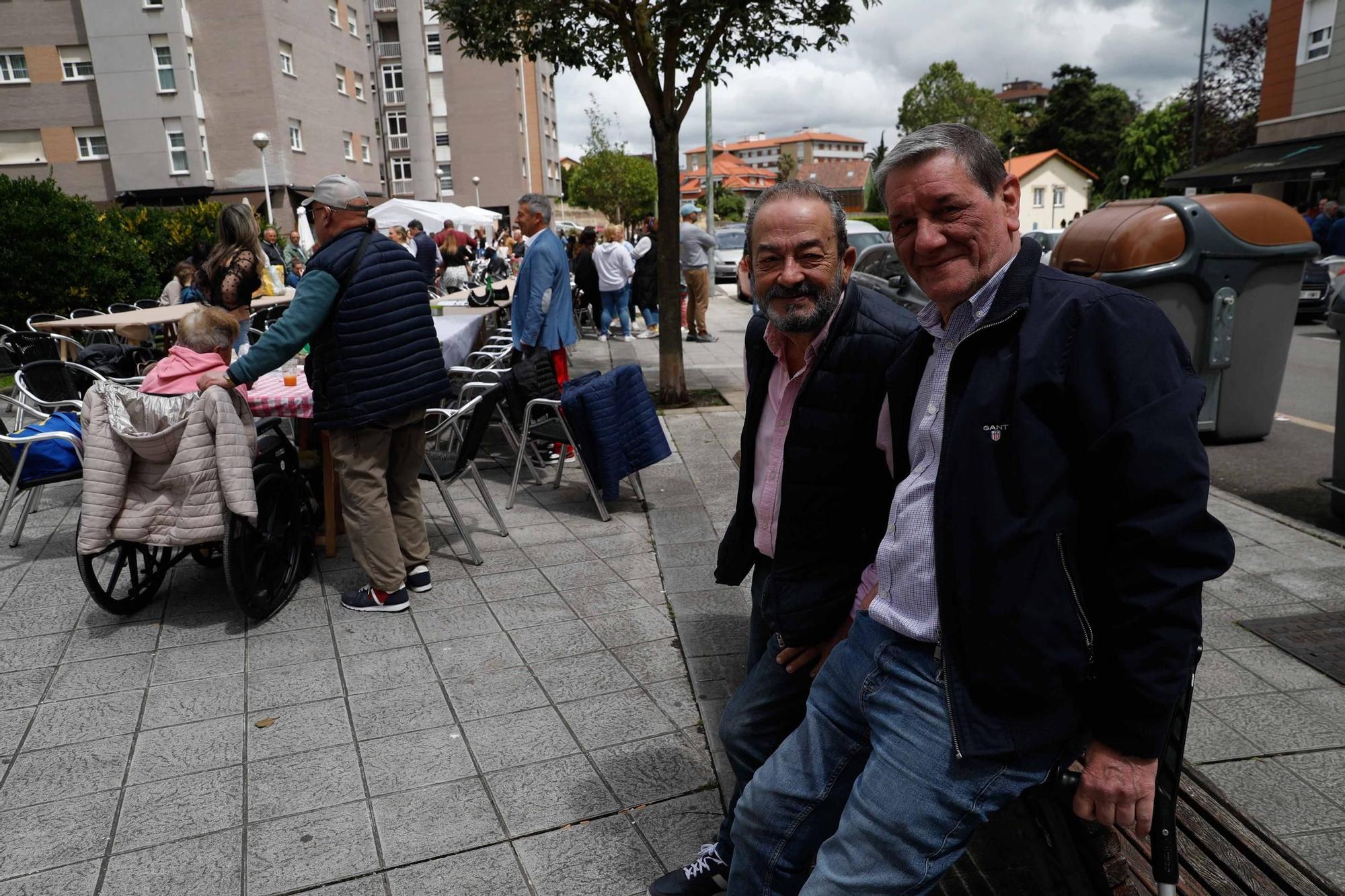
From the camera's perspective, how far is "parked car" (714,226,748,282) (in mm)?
26172

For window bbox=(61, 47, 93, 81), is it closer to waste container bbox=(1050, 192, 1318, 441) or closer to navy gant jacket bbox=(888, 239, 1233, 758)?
waste container bbox=(1050, 192, 1318, 441)

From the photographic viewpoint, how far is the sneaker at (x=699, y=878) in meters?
2.51

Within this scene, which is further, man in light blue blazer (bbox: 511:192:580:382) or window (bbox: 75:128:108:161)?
window (bbox: 75:128:108:161)

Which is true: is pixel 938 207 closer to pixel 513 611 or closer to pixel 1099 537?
pixel 1099 537

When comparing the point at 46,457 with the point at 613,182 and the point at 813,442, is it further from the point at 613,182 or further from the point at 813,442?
the point at 613,182

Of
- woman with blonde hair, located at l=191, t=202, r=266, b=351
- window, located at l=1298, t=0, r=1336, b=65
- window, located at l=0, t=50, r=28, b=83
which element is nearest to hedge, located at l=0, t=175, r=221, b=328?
woman with blonde hair, located at l=191, t=202, r=266, b=351

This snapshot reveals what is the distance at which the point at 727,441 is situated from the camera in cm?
789

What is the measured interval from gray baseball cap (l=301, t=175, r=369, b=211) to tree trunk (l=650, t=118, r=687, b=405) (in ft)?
15.3

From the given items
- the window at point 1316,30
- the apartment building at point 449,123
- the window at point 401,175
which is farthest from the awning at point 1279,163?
the window at point 401,175

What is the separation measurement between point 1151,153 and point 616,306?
5556 centimetres

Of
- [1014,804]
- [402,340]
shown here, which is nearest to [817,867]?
[1014,804]

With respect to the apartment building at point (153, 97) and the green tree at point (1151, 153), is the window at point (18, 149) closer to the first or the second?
the apartment building at point (153, 97)

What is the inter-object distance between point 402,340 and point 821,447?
282 cm

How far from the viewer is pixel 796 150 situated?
184 metres
